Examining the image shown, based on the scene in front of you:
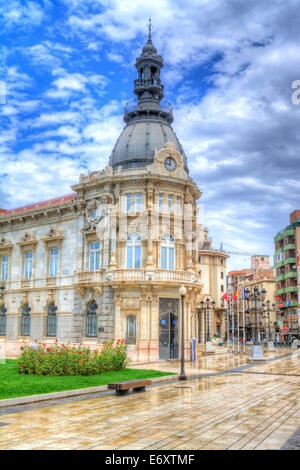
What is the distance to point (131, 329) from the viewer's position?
34.1 m

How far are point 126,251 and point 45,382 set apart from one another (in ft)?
61.0

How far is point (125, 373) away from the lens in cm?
2203

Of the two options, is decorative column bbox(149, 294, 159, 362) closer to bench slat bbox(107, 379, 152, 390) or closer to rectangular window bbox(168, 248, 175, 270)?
rectangular window bbox(168, 248, 175, 270)

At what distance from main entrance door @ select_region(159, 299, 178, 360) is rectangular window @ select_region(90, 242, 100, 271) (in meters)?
6.12

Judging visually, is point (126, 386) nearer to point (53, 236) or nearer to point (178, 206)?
point (178, 206)

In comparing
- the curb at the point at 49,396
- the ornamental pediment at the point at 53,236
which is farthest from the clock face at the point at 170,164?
the curb at the point at 49,396

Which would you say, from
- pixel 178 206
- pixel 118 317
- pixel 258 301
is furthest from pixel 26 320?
pixel 258 301

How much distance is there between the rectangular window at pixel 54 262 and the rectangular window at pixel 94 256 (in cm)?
467

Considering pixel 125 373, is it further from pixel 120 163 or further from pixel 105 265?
pixel 120 163

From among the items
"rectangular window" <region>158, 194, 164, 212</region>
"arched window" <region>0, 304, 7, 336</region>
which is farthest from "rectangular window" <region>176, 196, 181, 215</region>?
"arched window" <region>0, 304, 7, 336</region>

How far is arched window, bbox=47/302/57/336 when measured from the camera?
39531 millimetres

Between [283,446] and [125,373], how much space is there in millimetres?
13478

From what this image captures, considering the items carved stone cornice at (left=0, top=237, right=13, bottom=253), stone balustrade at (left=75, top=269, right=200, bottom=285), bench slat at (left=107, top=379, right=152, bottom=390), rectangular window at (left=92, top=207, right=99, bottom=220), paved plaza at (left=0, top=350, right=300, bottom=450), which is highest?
rectangular window at (left=92, top=207, right=99, bottom=220)
